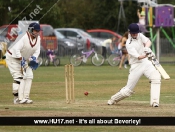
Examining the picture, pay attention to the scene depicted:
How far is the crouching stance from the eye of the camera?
685 inches

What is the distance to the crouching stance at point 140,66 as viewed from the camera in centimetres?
1739

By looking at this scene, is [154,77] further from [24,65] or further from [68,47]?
[68,47]

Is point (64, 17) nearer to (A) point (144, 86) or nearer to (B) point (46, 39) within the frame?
(B) point (46, 39)

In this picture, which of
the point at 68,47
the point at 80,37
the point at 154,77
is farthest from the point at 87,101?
the point at 80,37

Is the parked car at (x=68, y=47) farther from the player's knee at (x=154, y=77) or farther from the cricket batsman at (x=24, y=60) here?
the player's knee at (x=154, y=77)

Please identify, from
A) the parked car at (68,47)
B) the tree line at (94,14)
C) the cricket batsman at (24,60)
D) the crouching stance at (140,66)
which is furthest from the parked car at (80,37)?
the crouching stance at (140,66)

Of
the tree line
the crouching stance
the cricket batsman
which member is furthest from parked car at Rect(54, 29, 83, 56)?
the crouching stance

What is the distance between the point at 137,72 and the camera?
1758 centimetres

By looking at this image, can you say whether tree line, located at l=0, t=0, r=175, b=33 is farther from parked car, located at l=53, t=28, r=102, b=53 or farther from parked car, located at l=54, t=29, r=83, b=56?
parked car, located at l=54, t=29, r=83, b=56

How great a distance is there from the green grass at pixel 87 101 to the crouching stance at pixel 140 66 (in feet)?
1.16

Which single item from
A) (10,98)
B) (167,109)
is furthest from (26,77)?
(167,109)

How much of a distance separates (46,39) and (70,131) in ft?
91.8

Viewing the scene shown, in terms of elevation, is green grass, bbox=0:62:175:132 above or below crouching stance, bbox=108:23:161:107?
below

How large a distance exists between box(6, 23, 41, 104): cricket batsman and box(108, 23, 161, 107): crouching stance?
2445 millimetres
